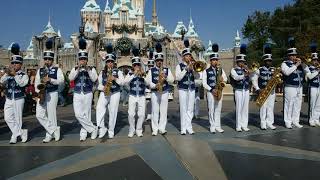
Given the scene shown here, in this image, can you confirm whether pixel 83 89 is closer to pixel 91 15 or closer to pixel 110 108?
pixel 110 108

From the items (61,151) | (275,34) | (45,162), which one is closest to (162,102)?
(61,151)

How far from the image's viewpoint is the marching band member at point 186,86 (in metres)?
10.1

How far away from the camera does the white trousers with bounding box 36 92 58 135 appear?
381 inches

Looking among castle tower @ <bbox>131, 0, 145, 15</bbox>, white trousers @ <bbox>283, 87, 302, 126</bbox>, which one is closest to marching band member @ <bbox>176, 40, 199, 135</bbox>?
white trousers @ <bbox>283, 87, 302, 126</bbox>

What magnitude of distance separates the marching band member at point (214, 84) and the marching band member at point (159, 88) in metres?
1.03

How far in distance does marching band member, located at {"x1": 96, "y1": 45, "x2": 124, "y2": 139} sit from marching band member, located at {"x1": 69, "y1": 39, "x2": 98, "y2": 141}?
298mm

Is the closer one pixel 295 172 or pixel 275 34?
pixel 295 172

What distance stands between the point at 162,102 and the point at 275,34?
1827 inches

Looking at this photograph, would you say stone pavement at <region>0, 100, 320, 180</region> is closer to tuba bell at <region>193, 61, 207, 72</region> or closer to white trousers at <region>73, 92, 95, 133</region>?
white trousers at <region>73, 92, 95, 133</region>

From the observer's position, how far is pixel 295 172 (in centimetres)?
622

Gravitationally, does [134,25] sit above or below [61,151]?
above

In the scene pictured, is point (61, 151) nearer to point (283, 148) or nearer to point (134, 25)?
point (283, 148)

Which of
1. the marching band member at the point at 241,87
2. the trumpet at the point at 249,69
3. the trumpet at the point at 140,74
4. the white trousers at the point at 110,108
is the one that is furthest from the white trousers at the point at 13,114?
the trumpet at the point at 249,69

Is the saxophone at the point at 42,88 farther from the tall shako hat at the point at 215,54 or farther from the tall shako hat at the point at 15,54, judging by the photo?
the tall shako hat at the point at 215,54
